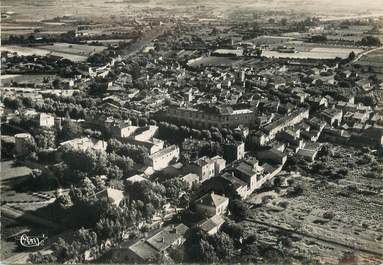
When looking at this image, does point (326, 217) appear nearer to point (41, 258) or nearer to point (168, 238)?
point (168, 238)

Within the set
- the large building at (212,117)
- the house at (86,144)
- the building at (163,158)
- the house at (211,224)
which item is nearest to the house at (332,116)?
the large building at (212,117)

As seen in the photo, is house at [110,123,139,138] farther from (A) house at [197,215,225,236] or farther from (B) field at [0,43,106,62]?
(B) field at [0,43,106,62]

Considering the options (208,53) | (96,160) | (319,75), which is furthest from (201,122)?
(208,53)

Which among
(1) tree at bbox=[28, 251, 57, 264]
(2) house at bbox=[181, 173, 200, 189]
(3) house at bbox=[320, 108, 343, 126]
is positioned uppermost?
(1) tree at bbox=[28, 251, 57, 264]

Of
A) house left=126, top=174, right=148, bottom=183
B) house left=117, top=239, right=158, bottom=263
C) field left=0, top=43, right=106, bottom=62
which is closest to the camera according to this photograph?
house left=117, top=239, right=158, bottom=263

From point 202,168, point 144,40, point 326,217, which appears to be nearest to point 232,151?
point 202,168

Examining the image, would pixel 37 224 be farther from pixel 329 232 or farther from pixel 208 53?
pixel 208 53

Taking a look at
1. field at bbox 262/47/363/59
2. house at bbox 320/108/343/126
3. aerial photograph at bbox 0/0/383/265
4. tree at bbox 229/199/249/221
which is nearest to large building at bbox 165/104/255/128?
aerial photograph at bbox 0/0/383/265
